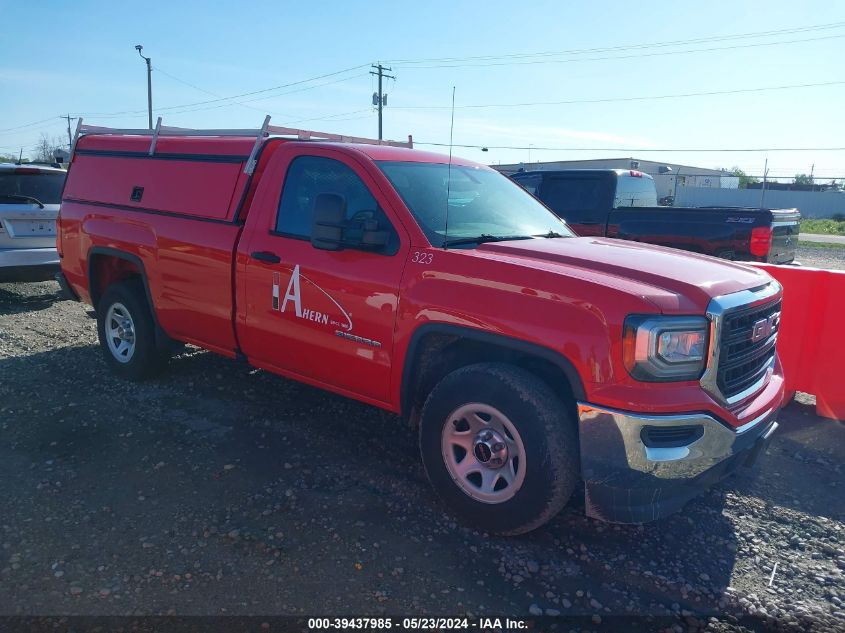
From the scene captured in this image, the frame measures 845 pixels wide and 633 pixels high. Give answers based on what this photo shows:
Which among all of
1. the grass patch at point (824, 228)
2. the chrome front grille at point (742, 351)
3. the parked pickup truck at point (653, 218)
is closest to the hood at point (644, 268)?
the chrome front grille at point (742, 351)

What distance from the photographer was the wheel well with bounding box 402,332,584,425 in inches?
139

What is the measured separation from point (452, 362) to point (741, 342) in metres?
1.55

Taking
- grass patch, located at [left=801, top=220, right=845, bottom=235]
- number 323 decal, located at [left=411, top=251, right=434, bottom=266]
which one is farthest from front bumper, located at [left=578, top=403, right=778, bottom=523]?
grass patch, located at [left=801, top=220, right=845, bottom=235]

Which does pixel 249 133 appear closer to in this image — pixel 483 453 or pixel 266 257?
pixel 266 257

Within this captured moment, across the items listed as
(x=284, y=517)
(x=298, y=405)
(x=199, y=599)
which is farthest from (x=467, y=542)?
(x=298, y=405)

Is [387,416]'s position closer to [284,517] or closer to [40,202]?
[284,517]

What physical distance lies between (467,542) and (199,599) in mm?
1363

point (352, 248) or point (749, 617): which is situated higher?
point (352, 248)

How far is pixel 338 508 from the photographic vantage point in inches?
150

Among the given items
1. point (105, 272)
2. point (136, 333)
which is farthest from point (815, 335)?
point (105, 272)

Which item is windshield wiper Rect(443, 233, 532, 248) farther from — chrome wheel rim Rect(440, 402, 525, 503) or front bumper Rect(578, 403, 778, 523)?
front bumper Rect(578, 403, 778, 523)

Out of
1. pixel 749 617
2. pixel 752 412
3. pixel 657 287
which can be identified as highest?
pixel 657 287

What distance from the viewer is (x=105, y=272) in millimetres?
6133

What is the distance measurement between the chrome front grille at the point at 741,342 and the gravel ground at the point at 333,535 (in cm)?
89
